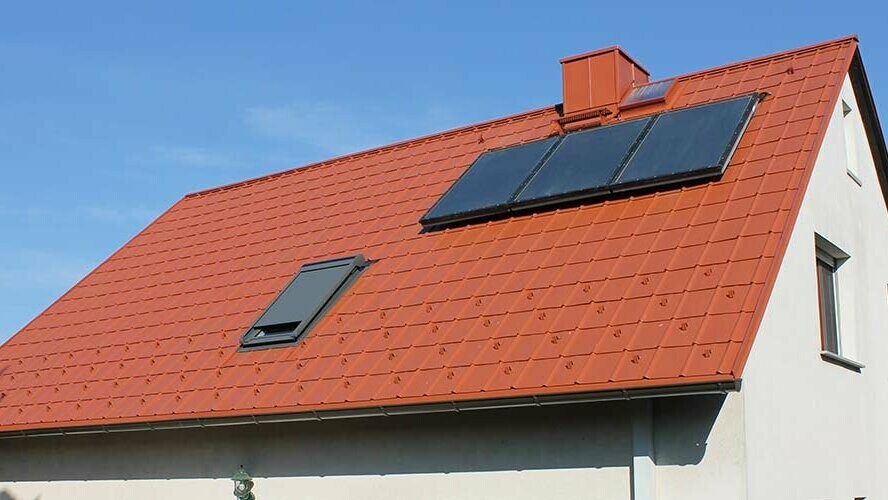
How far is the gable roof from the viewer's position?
8555 mm

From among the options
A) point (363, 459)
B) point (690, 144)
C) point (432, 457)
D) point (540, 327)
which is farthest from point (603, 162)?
point (363, 459)

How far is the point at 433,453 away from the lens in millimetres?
9297

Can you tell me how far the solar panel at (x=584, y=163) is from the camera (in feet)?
35.3

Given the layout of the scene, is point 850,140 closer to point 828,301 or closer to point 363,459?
point 828,301

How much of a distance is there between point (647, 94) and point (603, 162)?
6.78ft

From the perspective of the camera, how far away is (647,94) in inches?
499

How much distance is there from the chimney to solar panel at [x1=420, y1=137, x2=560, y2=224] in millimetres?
936

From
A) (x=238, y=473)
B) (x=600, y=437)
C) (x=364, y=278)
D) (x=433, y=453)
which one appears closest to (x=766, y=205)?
(x=600, y=437)

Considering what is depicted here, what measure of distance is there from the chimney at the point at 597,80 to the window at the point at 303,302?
3382 mm

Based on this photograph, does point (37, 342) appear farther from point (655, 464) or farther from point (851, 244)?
point (851, 244)

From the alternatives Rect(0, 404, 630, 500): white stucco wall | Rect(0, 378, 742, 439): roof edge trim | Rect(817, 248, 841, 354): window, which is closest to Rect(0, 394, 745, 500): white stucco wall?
Rect(0, 404, 630, 500): white stucco wall

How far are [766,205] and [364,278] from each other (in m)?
4.38

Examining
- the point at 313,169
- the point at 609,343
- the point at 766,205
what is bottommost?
the point at 609,343

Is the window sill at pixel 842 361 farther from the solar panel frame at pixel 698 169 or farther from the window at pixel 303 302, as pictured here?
the window at pixel 303 302
